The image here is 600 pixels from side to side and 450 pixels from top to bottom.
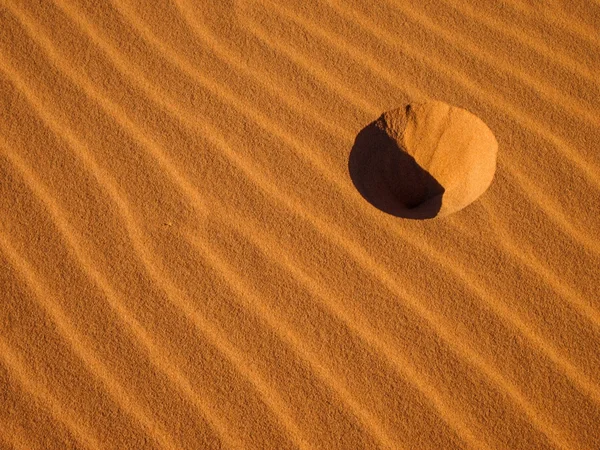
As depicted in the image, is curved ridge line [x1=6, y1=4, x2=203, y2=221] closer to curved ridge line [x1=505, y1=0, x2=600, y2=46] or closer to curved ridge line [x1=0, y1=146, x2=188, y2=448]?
curved ridge line [x1=0, y1=146, x2=188, y2=448]

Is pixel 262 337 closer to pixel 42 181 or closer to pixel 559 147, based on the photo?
pixel 42 181

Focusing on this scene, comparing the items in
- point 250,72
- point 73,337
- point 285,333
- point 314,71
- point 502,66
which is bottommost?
point 285,333

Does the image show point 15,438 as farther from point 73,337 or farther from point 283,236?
point 283,236

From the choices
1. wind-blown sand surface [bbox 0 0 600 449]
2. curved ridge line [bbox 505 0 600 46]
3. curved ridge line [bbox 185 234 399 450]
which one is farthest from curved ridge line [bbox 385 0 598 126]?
curved ridge line [bbox 185 234 399 450]

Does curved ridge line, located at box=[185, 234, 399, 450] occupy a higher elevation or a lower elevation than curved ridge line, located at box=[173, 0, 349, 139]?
lower

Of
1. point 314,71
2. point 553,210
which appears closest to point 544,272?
point 553,210
